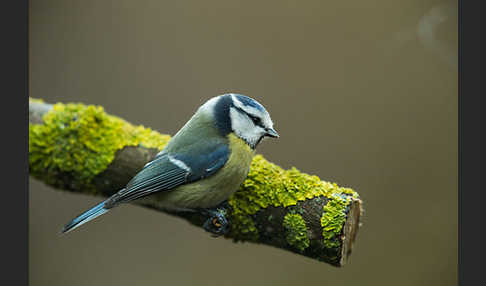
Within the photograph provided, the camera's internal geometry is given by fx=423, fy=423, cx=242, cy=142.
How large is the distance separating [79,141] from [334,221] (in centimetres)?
102

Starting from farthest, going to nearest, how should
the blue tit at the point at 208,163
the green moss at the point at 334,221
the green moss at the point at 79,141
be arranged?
the green moss at the point at 79,141 → the blue tit at the point at 208,163 → the green moss at the point at 334,221

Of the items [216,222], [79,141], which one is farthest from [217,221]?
[79,141]

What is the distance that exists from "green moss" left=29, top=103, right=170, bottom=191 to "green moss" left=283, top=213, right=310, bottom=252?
1.91 feet

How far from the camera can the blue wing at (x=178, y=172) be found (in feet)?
4.44

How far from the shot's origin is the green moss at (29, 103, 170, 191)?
5.34 feet

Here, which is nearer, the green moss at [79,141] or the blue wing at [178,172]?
the blue wing at [178,172]

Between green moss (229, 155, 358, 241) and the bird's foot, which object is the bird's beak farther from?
the bird's foot

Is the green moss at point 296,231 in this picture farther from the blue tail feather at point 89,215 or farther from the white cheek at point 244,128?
the blue tail feather at point 89,215

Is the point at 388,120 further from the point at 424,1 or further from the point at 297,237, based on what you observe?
the point at 297,237

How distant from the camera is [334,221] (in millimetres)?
1254

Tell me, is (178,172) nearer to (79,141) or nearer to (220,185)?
(220,185)

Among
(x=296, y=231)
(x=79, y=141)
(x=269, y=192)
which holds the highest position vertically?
(x=79, y=141)

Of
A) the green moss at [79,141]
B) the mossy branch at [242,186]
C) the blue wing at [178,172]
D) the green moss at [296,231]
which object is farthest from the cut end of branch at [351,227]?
the green moss at [79,141]

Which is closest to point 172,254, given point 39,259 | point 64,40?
point 39,259
